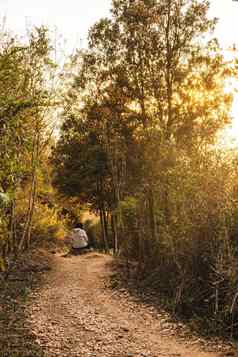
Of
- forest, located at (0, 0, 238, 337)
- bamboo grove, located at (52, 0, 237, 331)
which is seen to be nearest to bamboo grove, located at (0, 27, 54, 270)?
forest, located at (0, 0, 238, 337)

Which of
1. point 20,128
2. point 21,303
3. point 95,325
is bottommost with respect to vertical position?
point 95,325

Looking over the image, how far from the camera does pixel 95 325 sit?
11.4 metres

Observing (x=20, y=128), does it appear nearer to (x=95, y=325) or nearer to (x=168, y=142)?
(x=95, y=325)

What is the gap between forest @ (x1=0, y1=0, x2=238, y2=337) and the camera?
11.8 m

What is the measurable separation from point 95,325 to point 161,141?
23.5ft

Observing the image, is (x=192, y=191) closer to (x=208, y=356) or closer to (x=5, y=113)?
(x=208, y=356)

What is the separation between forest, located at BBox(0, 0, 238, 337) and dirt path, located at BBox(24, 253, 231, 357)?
1117 mm

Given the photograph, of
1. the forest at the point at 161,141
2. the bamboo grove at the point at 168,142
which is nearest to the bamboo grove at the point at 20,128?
the forest at the point at 161,141

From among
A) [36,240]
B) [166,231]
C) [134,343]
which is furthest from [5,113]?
[36,240]

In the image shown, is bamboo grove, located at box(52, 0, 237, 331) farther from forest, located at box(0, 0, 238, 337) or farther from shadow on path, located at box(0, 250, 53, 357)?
shadow on path, located at box(0, 250, 53, 357)

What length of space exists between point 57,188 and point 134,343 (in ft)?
85.5

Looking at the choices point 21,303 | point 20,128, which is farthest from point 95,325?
point 20,128

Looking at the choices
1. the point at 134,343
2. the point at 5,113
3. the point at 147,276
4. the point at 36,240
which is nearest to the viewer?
the point at 5,113

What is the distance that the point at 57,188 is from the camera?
3547cm
